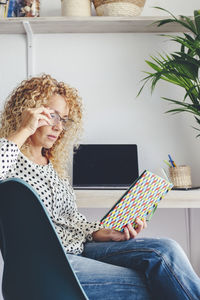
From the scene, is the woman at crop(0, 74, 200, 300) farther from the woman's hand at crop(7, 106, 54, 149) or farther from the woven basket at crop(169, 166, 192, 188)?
the woven basket at crop(169, 166, 192, 188)

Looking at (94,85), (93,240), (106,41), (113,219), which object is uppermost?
(106,41)

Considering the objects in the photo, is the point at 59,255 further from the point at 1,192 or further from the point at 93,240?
the point at 93,240

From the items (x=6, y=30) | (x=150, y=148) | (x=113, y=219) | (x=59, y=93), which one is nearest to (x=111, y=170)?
(x=150, y=148)

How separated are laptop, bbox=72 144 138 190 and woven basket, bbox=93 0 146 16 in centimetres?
68

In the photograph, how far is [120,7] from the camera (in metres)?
1.98

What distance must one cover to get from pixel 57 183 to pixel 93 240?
0.22 m

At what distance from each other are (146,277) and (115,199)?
31.3 inches

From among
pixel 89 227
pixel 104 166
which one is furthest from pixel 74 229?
pixel 104 166

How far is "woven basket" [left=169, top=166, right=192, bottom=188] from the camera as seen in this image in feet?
6.21

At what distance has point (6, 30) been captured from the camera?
214 centimetres

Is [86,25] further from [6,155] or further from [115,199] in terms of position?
[6,155]

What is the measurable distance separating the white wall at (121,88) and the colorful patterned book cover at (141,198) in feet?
3.24

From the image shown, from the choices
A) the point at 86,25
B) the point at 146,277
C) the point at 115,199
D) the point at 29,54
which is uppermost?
the point at 86,25

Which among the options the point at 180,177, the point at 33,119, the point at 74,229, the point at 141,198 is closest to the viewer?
the point at 33,119
